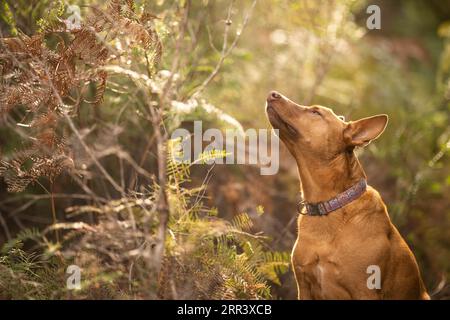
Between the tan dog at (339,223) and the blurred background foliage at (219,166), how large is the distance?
479 millimetres

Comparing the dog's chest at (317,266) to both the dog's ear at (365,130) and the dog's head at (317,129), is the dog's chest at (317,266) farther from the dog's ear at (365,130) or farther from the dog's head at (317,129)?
the dog's ear at (365,130)

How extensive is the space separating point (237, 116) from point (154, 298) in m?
4.86

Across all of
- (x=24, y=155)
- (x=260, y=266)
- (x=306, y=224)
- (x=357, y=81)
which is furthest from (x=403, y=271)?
(x=357, y=81)

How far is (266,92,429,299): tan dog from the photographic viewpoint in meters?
3.96

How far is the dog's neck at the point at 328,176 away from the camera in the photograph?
4.31 metres

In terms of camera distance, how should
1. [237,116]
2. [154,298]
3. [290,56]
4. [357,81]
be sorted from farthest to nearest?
[357,81], [290,56], [237,116], [154,298]

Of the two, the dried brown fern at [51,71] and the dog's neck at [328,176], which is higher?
the dried brown fern at [51,71]

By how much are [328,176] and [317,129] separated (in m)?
0.43

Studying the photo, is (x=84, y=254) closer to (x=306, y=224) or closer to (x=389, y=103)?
(x=306, y=224)

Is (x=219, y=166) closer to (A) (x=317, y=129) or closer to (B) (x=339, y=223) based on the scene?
(A) (x=317, y=129)

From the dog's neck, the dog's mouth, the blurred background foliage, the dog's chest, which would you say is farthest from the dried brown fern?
the dog's chest

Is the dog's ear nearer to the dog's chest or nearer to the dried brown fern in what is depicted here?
the dog's chest

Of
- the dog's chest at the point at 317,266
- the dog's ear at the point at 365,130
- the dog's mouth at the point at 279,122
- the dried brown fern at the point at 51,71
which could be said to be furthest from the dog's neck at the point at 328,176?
Result: the dried brown fern at the point at 51,71

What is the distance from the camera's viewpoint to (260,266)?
184 inches
